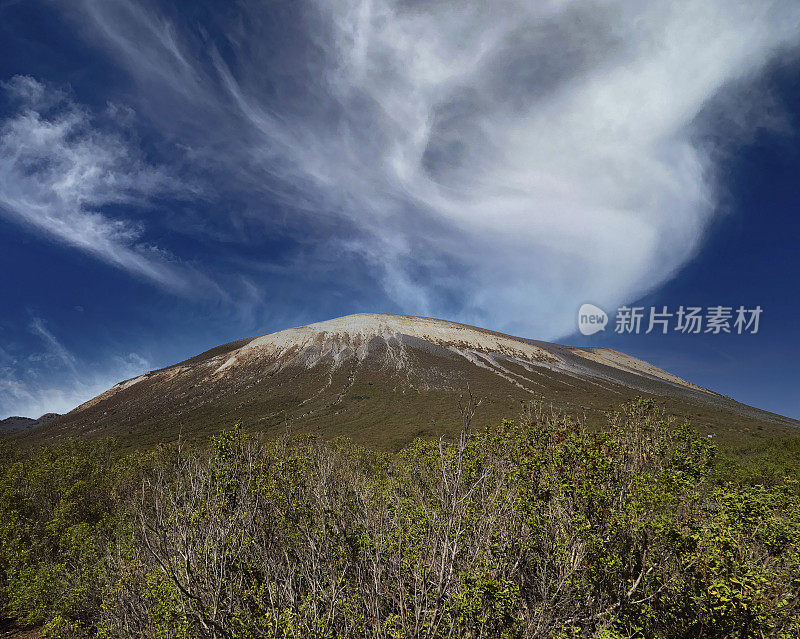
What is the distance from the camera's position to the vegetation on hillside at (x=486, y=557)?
6668mm

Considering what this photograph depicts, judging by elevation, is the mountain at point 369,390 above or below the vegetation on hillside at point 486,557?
above

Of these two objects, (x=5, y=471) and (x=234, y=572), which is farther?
(x=5, y=471)

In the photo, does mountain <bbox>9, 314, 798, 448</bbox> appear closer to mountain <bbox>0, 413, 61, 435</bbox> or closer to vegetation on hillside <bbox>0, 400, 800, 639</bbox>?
mountain <bbox>0, 413, 61, 435</bbox>

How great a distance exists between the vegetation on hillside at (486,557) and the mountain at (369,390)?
57.3 metres

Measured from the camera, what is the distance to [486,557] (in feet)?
26.3

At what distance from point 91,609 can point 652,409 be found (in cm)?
2432

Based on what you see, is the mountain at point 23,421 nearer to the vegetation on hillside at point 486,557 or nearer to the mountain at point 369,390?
the mountain at point 369,390

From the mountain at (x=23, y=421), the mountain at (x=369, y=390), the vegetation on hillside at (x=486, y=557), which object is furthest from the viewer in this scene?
the mountain at (x=23, y=421)

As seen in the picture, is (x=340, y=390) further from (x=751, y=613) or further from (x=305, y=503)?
(x=751, y=613)

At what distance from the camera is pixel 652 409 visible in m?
15.2

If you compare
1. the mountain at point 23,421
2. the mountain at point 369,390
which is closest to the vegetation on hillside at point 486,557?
the mountain at point 369,390

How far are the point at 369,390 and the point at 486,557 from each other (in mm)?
103323

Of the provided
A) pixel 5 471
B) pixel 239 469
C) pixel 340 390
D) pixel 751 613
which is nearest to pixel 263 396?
pixel 340 390

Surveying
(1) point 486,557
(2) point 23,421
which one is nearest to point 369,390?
(1) point 486,557
